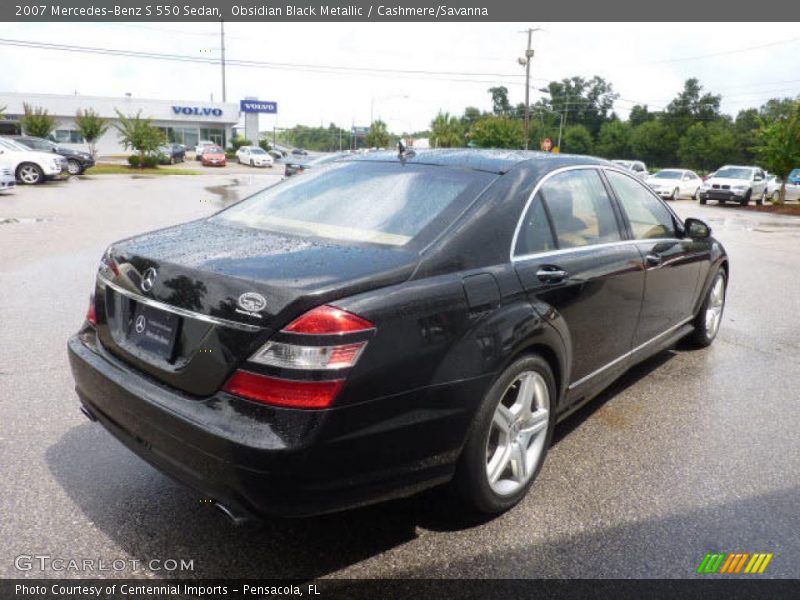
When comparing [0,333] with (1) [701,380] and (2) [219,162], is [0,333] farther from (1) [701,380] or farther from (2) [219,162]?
(2) [219,162]

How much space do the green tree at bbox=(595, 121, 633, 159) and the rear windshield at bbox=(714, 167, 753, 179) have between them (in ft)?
223

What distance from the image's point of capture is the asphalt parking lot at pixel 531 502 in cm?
263

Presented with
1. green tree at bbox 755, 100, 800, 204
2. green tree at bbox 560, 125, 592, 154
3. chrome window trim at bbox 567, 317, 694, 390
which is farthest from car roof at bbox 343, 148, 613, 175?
green tree at bbox 560, 125, 592, 154

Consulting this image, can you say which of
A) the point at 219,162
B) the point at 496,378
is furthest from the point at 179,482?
the point at 219,162

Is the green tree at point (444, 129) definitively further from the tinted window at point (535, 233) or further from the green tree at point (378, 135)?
the tinted window at point (535, 233)

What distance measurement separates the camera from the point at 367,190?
3354mm

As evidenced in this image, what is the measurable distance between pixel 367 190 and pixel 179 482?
1.69 meters

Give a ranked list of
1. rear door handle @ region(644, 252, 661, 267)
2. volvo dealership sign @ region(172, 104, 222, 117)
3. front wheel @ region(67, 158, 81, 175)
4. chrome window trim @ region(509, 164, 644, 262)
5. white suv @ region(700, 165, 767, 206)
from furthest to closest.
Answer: volvo dealership sign @ region(172, 104, 222, 117), front wheel @ region(67, 158, 81, 175), white suv @ region(700, 165, 767, 206), rear door handle @ region(644, 252, 661, 267), chrome window trim @ region(509, 164, 644, 262)

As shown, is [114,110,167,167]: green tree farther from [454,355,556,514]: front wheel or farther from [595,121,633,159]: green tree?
[595,121,633,159]: green tree

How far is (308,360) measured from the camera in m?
2.21

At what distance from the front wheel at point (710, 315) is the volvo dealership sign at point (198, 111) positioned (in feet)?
232

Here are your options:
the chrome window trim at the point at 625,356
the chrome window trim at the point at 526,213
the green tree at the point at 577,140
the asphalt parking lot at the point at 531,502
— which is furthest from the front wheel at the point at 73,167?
the green tree at the point at 577,140

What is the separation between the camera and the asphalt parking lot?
2.63m

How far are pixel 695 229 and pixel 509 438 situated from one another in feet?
9.53
